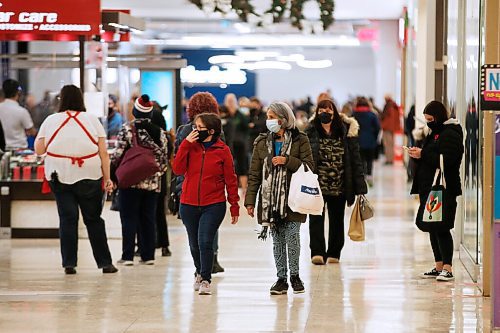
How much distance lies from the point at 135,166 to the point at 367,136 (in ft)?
39.7

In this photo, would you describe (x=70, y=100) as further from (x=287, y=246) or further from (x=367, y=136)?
(x=367, y=136)

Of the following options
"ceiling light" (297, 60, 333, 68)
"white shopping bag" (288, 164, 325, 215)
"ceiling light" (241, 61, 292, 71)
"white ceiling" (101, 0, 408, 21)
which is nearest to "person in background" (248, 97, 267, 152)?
"white ceiling" (101, 0, 408, 21)

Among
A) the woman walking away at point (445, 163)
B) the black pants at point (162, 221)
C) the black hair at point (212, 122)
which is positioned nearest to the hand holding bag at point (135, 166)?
the black pants at point (162, 221)

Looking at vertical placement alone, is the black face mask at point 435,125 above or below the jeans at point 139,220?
above

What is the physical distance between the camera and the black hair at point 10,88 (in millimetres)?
13023

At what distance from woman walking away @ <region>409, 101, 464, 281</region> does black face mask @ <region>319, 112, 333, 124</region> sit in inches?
42.0

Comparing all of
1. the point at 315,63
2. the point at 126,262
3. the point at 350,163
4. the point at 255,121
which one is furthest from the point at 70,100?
the point at 315,63

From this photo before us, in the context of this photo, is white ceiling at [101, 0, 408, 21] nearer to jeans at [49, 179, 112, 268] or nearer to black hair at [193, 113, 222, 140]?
jeans at [49, 179, 112, 268]

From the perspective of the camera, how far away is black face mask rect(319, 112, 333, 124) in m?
10.3

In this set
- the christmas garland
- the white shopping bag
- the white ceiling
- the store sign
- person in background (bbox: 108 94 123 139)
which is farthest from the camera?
the white ceiling

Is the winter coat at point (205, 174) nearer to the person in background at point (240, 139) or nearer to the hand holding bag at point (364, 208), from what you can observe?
the hand holding bag at point (364, 208)

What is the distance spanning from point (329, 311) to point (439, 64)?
7.40 meters

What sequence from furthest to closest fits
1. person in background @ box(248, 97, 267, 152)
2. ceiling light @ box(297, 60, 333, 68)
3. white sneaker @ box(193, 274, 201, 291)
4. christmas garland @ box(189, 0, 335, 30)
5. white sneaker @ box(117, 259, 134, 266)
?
ceiling light @ box(297, 60, 333, 68), person in background @ box(248, 97, 267, 152), white sneaker @ box(117, 259, 134, 266), white sneaker @ box(193, 274, 201, 291), christmas garland @ box(189, 0, 335, 30)

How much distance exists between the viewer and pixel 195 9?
97.5 feet
